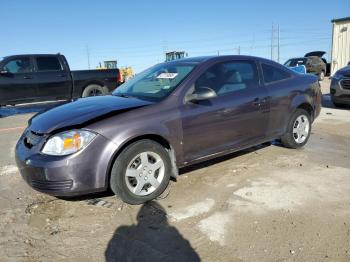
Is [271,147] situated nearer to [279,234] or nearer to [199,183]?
[199,183]

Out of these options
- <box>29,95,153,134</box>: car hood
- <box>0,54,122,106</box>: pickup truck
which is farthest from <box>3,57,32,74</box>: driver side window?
<box>29,95,153,134</box>: car hood

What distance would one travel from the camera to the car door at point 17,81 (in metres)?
11.6

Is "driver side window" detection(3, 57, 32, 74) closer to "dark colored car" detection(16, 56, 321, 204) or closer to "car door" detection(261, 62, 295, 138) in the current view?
"dark colored car" detection(16, 56, 321, 204)

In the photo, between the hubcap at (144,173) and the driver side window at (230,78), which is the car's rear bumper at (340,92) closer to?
the driver side window at (230,78)

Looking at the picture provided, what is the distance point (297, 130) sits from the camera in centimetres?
613

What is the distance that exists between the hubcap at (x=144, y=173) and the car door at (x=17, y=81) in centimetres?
898

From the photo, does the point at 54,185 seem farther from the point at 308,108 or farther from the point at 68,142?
the point at 308,108

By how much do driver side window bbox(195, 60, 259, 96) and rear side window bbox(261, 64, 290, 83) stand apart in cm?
19

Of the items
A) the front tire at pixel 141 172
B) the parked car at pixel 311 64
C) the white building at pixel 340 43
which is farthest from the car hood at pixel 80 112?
the white building at pixel 340 43

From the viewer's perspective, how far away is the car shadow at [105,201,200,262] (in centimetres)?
307

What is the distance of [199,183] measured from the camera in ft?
15.4

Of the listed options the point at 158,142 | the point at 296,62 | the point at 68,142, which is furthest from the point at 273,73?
the point at 296,62

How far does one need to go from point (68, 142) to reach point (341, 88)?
359 inches

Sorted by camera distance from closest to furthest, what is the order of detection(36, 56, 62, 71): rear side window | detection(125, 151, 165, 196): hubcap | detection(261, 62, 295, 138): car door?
1. detection(125, 151, 165, 196): hubcap
2. detection(261, 62, 295, 138): car door
3. detection(36, 56, 62, 71): rear side window
